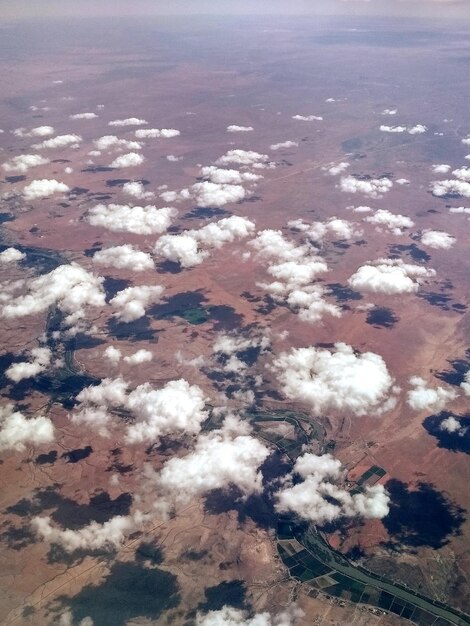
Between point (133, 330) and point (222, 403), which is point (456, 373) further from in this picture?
point (133, 330)

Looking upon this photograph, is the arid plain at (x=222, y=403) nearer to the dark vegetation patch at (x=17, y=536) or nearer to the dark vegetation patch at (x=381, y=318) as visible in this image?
the dark vegetation patch at (x=17, y=536)

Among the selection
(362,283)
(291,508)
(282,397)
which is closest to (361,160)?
(362,283)

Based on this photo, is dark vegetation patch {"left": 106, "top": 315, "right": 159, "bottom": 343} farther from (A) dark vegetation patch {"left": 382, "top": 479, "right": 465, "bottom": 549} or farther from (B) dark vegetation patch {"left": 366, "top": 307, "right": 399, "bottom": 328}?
(A) dark vegetation patch {"left": 382, "top": 479, "right": 465, "bottom": 549}

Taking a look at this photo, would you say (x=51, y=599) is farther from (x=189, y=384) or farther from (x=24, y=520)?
(x=189, y=384)

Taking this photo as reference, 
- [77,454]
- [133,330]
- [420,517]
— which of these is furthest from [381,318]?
[77,454]

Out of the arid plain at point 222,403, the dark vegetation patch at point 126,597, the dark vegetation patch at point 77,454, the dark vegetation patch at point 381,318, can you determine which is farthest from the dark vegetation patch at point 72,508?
the dark vegetation patch at point 381,318

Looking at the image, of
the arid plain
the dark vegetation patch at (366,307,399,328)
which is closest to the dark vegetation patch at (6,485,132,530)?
the arid plain

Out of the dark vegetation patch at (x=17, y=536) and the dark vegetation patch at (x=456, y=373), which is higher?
the dark vegetation patch at (x=456, y=373)
